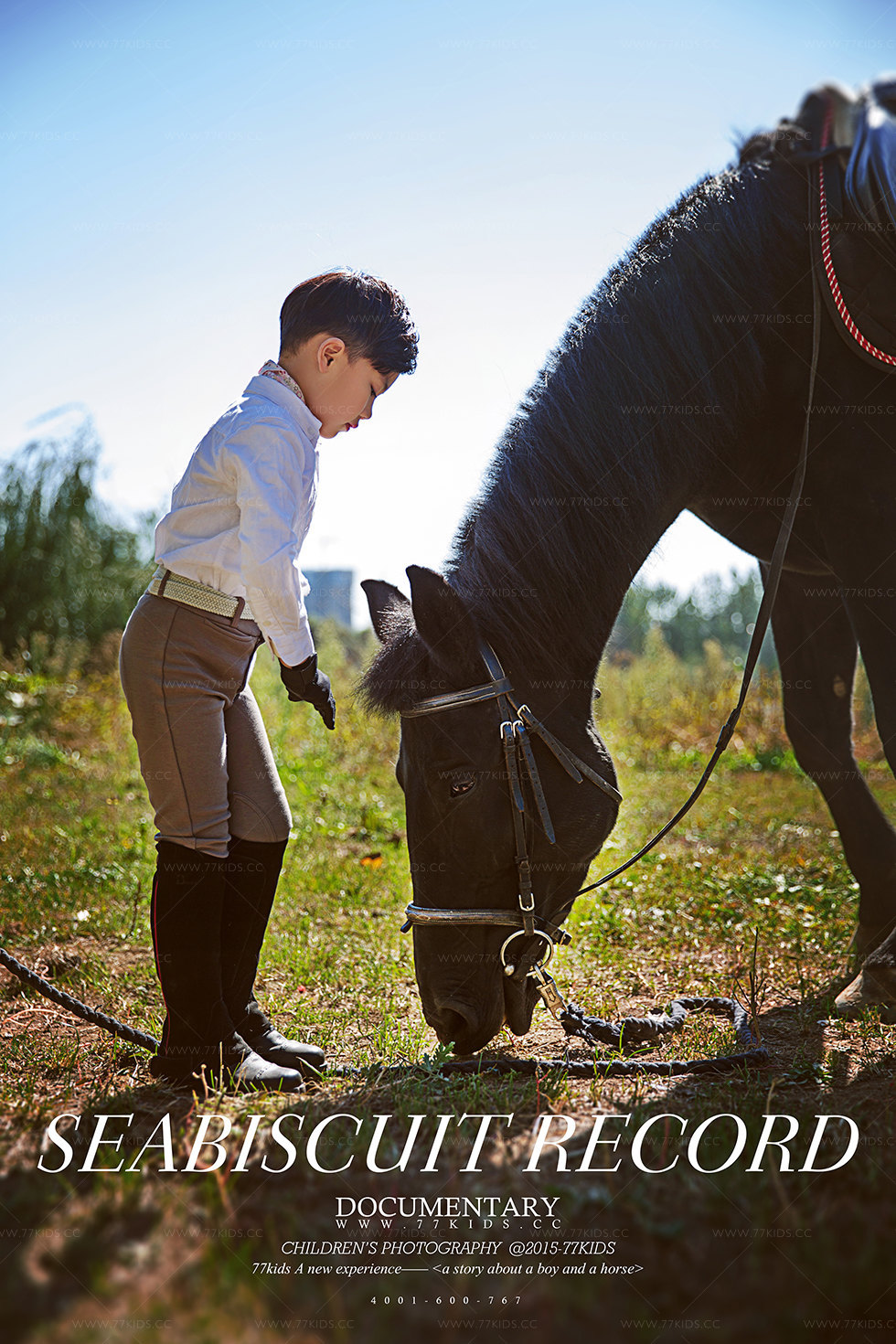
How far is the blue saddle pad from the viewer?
269cm

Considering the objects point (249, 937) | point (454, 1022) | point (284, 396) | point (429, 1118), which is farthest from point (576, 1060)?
point (284, 396)

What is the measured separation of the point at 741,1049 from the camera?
2590 mm

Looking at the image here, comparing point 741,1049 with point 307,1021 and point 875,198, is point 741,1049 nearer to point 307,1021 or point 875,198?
point 307,1021

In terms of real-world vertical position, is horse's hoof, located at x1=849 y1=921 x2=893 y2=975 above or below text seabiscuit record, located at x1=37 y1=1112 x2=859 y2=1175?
below

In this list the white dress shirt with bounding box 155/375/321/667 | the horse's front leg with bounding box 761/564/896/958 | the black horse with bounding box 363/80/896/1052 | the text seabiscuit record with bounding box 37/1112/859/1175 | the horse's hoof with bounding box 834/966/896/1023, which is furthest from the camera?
the horse's front leg with bounding box 761/564/896/958

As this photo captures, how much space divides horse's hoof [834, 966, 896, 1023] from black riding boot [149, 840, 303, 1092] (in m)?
1.79

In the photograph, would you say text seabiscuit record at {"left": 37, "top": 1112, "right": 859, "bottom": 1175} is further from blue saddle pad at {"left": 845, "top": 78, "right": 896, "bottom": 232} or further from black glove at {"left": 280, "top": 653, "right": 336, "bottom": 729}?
blue saddle pad at {"left": 845, "top": 78, "right": 896, "bottom": 232}

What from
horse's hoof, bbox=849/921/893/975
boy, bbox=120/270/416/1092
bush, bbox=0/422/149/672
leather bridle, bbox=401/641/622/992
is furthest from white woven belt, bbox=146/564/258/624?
bush, bbox=0/422/149/672

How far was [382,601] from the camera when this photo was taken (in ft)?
9.18

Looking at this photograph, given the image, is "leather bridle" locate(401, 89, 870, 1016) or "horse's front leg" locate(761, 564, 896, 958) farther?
"horse's front leg" locate(761, 564, 896, 958)

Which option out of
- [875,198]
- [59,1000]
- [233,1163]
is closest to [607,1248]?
[233,1163]

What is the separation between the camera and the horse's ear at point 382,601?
8.91 feet

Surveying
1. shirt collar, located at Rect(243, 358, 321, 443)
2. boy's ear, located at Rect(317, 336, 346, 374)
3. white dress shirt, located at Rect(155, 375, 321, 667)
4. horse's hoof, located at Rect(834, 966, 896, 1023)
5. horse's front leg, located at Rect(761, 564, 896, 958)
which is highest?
boy's ear, located at Rect(317, 336, 346, 374)

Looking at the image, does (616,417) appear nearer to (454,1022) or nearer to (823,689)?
(823,689)
